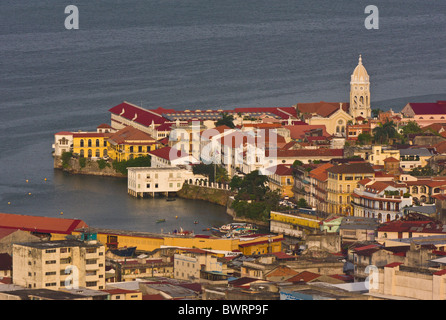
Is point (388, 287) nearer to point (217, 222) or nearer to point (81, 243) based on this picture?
point (81, 243)

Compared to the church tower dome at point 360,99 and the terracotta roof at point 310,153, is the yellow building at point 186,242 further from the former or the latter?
the church tower dome at point 360,99

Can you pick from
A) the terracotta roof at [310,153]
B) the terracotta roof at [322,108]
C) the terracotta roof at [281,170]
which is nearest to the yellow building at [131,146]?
the terracotta roof at [322,108]

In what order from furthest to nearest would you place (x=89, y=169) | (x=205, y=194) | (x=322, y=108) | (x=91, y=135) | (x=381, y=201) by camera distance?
(x=322, y=108) < (x=91, y=135) < (x=89, y=169) < (x=205, y=194) < (x=381, y=201)

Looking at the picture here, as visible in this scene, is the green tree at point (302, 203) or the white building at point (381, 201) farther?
the green tree at point (302, 203)

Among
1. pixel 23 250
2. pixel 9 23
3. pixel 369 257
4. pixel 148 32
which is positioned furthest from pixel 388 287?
pixel 9 23

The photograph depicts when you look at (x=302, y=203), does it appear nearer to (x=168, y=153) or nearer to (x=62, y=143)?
(x=168, y=153)

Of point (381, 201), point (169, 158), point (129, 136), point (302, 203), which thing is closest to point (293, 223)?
point (381, 201)
